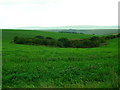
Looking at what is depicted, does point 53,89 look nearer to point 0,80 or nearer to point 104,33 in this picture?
point 0,80

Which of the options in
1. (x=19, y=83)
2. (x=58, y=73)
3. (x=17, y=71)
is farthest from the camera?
(x=17, y=71)

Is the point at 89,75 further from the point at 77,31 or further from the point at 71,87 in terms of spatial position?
the point at 77,31

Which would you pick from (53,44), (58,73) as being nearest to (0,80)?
(58,73)

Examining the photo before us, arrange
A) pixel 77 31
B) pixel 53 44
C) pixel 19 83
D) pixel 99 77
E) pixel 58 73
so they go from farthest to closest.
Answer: pixel 77 31 → pixel 53 44 → pixel 58 73 → pixel 99 77 → pixel 19 83

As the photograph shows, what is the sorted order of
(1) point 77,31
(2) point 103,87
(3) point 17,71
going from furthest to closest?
(1) point 77,31
(3) point 17,71
(2) point 103,87

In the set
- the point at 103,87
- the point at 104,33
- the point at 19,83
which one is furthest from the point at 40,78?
the point at 104,33

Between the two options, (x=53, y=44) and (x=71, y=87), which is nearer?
(x=71, y=87)

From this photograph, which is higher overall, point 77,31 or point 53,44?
point 77,31

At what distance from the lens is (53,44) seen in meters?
39.0

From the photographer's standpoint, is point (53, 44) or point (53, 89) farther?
point (53, 44)

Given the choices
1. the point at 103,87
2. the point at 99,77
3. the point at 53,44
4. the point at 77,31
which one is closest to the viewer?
the point at 103,87

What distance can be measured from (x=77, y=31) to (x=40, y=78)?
62972mm

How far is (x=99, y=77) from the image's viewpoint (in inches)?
228

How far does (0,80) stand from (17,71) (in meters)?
1.26
